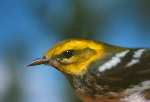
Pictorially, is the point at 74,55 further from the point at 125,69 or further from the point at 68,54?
the point at 125,69

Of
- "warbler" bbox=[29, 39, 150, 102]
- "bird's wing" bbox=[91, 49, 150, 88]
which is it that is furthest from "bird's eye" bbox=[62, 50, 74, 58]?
"bird's wing" bbox=[91, 49, 150, 88]

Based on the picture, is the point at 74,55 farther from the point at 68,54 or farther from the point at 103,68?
the point at 103,68

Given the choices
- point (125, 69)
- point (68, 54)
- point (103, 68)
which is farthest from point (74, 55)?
point (125, 69)

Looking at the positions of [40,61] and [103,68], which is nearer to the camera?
[103,68]

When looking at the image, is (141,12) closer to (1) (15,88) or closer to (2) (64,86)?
(2) (64,86)

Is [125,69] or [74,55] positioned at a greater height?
[74,55]

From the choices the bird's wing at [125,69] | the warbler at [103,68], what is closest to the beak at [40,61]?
A: the warbler at [103,68]

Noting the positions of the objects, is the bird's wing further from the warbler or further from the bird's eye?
the bird's eye

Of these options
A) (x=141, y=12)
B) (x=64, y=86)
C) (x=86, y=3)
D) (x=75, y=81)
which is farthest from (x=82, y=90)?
(x=141, y=12)
